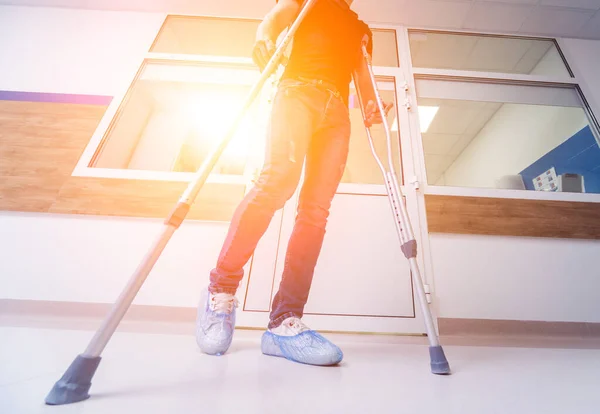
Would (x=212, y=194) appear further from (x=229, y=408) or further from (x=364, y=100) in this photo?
(x=229, y=408)

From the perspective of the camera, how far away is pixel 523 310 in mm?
2000

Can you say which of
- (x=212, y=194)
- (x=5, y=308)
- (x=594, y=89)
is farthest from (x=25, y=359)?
(x=594, y=89)

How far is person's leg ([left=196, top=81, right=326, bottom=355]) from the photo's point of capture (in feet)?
3.21

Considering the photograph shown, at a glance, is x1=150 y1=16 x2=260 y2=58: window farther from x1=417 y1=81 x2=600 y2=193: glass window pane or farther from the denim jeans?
the denim jeans

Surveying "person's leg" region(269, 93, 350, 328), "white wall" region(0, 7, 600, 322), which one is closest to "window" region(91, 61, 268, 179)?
"white wall" region(0, 7, 600, 322)

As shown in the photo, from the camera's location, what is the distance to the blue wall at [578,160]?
2.65 meters

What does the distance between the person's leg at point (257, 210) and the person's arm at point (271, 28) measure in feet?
0.54

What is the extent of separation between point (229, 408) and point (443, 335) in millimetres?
1911

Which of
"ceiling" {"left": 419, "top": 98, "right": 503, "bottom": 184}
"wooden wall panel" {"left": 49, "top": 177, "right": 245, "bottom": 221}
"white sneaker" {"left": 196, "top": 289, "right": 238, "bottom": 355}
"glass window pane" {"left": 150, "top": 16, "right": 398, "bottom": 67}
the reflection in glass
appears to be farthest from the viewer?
"ceiling" {"left": 419, "top": 98, "right": 503, "bottom": 184}

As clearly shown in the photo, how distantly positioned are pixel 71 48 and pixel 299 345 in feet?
12.6

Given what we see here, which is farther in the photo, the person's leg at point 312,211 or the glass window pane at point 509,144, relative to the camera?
the glass window pane at point 509,144

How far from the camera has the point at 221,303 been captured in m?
0.98

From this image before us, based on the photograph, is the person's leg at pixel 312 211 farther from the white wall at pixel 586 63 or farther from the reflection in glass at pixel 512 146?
the white wall at pixel 586 63

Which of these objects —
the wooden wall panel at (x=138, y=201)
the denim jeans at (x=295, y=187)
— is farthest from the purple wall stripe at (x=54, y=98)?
the denim jeans at (x=295, y=187)
